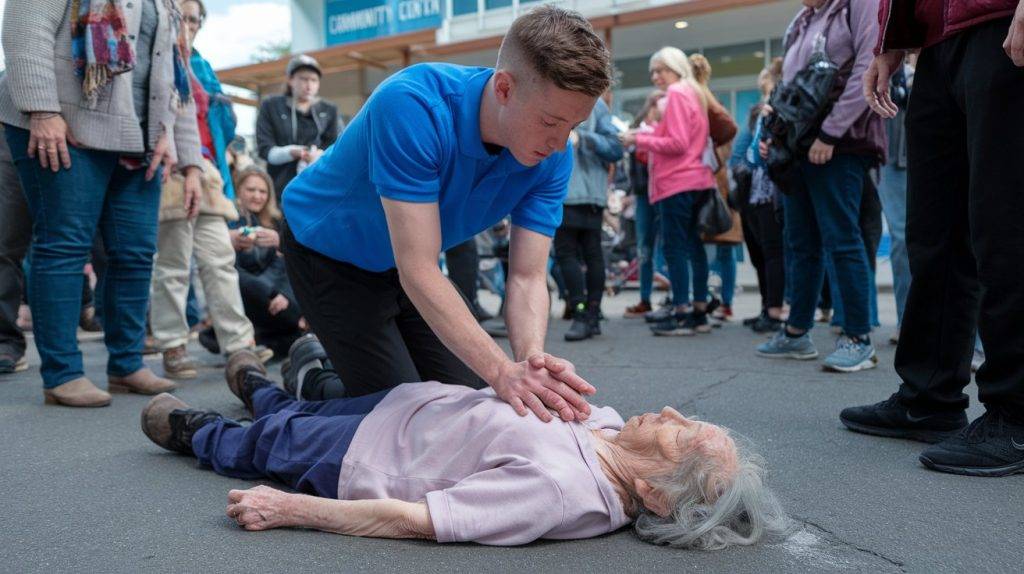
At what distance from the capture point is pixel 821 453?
2.73 metres

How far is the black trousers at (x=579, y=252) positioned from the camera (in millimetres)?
6125

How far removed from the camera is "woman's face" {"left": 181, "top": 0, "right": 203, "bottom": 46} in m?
4.86

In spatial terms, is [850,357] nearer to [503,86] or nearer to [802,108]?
Answer: [802,108]

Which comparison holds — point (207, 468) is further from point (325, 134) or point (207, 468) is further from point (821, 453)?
point (325, 134)

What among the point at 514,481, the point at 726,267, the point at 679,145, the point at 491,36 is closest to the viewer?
the point at 514,481

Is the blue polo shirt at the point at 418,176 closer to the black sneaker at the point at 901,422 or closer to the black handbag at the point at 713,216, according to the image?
the black sneaker at the point at 901,422

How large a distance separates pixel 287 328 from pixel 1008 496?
408cm

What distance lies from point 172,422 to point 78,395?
1098mm

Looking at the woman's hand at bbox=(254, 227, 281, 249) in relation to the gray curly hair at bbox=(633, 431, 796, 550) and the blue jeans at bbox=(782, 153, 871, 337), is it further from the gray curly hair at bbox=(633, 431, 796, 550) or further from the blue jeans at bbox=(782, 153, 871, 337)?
the gray curly hair at bbox=(633, 431, 796, 550)

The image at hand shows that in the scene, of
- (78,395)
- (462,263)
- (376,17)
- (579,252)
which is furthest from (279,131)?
(376,17)

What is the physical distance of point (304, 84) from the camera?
596 centimetres

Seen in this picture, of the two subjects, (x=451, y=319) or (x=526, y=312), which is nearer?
(x=451, y=319)

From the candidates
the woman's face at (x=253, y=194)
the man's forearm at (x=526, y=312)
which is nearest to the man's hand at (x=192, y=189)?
the woman's face at (x=253, y=194)

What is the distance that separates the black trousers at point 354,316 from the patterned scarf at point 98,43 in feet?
3.93
